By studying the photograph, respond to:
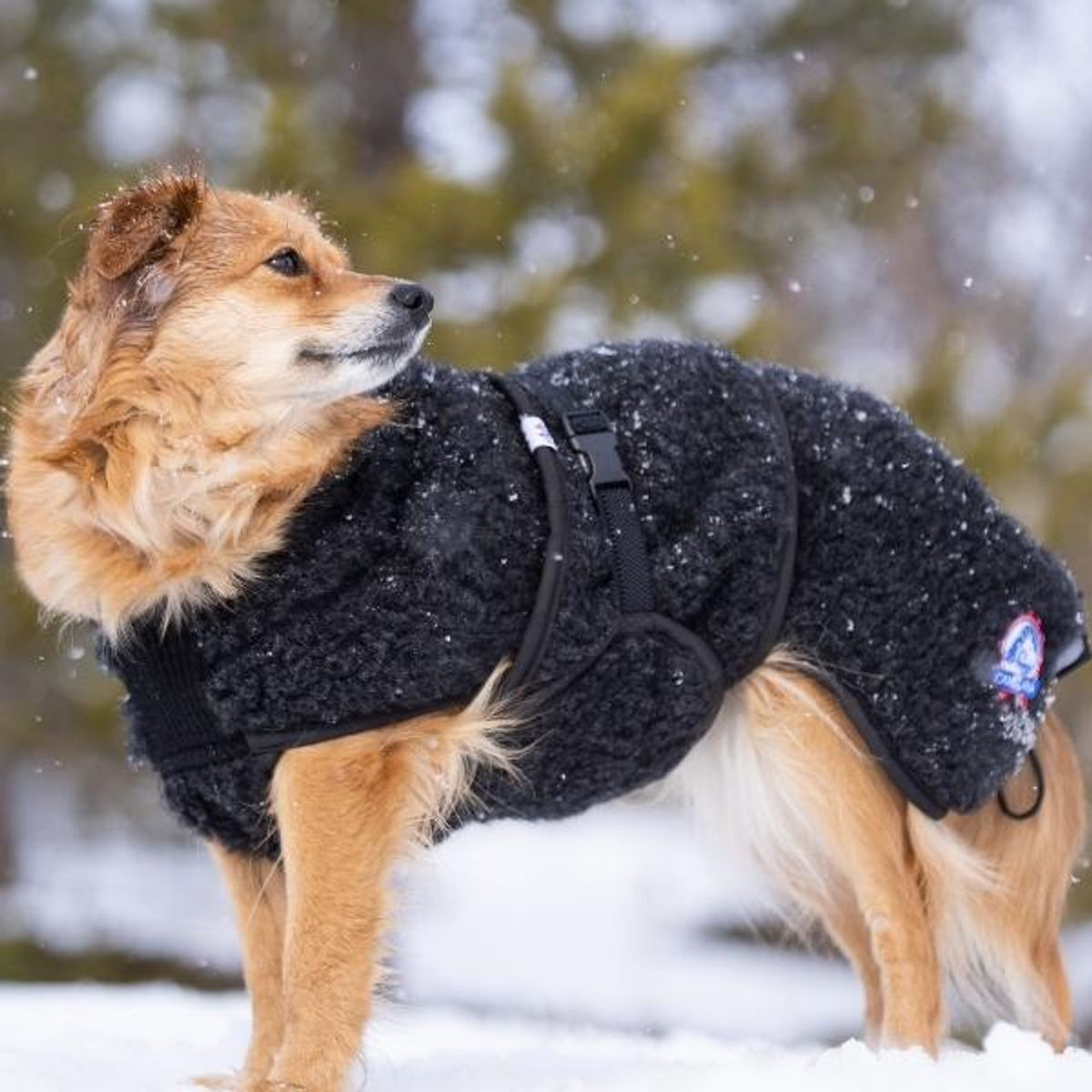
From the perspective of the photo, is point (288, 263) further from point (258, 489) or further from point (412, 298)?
point (258, 489)

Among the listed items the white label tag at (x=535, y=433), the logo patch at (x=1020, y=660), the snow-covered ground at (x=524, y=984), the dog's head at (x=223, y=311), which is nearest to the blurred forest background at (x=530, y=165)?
the snow-covered ground at (x=524, y=984)

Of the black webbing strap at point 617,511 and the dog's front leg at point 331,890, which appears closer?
the dog's front leg at point 331,890

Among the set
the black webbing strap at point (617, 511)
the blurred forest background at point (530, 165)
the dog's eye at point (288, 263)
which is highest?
the blurred forest background at point (530, 165)

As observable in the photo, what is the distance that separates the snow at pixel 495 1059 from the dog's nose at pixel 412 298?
1.50m

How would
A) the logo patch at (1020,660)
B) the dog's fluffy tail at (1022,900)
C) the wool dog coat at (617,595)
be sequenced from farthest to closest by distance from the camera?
the dog's fluffy tail at (1022,900)
the logo patch at (1020,660)
the wool dog coat at (617,595)

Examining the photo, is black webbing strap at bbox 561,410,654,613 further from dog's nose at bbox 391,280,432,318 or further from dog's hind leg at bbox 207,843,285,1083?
dog's hind leg at bbox 207,843,285,1083

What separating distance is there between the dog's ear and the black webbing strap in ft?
3.10

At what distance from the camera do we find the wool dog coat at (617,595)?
128 inches

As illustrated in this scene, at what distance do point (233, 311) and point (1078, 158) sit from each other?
12.0 meters

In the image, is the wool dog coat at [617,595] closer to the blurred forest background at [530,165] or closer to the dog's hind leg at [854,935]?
the dog's hind leg at [854,935]

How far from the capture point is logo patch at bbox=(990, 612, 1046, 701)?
3762 millimetres

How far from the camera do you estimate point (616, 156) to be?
24.9 ft

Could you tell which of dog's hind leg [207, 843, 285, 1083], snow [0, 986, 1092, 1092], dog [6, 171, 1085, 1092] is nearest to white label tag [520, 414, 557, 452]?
dog [6, 171, 1085, 1092]

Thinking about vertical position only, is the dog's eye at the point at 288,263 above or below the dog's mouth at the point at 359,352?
Answer: above
